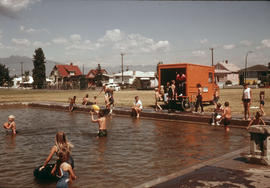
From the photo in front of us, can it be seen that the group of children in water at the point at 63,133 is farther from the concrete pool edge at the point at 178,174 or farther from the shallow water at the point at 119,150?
the concrete pool edge at the point at 178,174

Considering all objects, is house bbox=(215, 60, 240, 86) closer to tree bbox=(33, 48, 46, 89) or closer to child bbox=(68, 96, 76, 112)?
tree bbox=(33, 48, 46, 89)

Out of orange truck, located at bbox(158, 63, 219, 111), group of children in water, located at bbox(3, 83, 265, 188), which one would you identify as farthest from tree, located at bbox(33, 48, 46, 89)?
orange truck, located at bbox(158, 63, 219, 111)

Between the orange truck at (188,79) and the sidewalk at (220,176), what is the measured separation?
10896 millimetres

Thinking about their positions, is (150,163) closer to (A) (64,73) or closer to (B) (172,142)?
(B) (172,142)

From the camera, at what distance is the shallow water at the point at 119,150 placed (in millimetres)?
6977

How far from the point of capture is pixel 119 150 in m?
9.56

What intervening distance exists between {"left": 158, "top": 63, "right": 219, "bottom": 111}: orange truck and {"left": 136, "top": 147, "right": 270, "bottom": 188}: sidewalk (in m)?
10.9

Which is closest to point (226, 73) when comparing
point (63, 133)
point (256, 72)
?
point (256, 72)

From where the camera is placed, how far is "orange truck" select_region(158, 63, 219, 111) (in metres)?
18.9

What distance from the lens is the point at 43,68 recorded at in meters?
83.0

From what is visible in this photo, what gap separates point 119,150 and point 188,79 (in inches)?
420

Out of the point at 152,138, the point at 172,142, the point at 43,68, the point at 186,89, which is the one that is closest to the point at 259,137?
the point at 172,142

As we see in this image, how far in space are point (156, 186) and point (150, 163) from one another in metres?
2.23

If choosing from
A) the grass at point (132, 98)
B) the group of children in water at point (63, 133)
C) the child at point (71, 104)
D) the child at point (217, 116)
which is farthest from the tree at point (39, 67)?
the child at point (217, 116)
